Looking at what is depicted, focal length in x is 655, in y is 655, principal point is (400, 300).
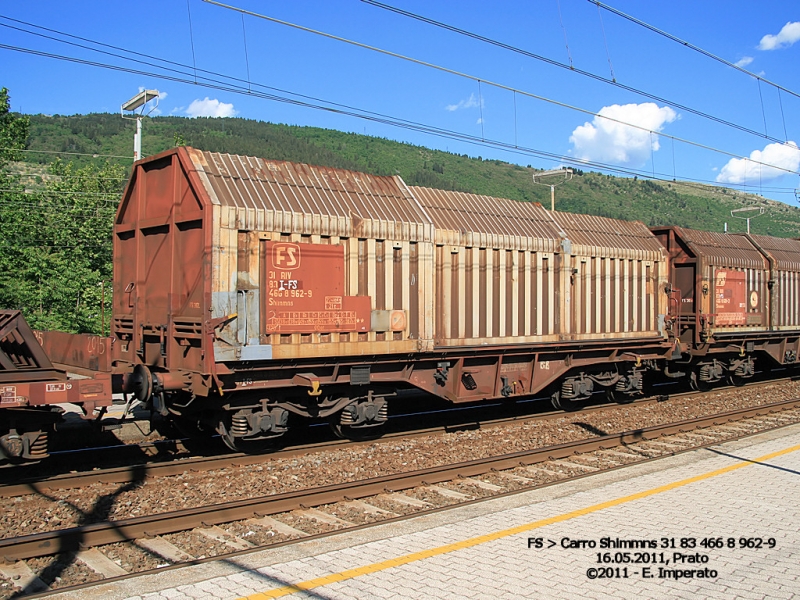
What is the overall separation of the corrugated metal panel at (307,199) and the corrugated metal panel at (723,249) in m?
9.84

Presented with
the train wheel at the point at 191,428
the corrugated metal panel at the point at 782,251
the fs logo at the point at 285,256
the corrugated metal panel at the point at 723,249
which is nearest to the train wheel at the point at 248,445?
the train wheel at the point at 191,428

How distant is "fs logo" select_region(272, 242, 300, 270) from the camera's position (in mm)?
9094

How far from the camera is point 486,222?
12258mm

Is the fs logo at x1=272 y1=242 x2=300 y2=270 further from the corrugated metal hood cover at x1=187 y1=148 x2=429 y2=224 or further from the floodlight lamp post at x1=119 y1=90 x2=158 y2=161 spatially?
the floodlight lamp post at x1=119 y1=90 x2=158 y2=161

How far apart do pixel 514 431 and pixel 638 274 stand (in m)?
5.55

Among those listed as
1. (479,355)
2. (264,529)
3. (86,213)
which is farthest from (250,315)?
(86,213)

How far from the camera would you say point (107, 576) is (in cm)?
562

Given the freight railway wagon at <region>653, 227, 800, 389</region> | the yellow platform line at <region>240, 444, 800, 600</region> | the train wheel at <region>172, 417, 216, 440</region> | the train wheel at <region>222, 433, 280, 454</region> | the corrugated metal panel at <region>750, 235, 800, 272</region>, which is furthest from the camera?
the corrugated metal panel at <region>750, 235, 800, 272</region>

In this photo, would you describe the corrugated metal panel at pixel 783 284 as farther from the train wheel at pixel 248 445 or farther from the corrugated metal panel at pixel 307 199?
the train wheel at pixel 248 445

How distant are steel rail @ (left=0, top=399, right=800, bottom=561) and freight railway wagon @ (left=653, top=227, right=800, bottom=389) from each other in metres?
6.69

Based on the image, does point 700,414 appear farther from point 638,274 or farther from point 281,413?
point 281,413

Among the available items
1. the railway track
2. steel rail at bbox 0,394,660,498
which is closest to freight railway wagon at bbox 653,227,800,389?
the railway track

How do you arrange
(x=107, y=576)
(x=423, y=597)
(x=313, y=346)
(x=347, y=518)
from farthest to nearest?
(x=313, y=346)
(x=347, y=518)
(x=107, y=576)
(x=423, y=597)

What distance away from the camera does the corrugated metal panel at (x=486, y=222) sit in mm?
11445
